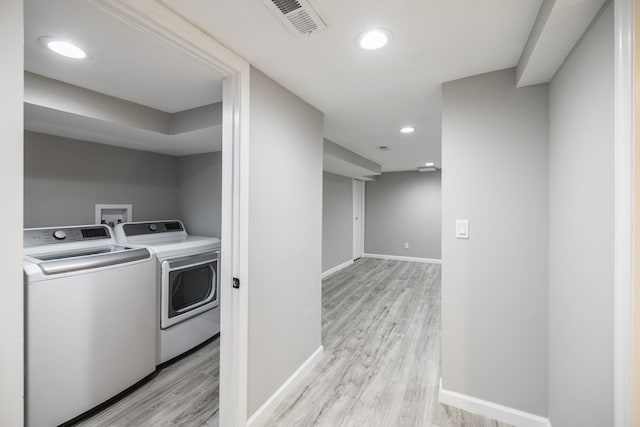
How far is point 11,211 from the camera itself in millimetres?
715

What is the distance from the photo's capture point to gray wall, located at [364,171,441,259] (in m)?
6.44

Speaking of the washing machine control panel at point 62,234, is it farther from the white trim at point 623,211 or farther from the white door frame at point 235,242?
the white trim at point 623,211

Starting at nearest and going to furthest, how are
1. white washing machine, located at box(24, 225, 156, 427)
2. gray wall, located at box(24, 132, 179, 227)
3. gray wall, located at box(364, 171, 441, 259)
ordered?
1. white washing machine, located at box(24, 225, 156, 427)
2. gray wall, located at box(24, 132, 179, 227)
3. gray wall, located at box(364, 171, 441, 259)

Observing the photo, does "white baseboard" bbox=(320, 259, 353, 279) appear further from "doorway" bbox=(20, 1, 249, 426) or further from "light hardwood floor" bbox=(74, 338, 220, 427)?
"doorway" bbox=(20, 1, 249, 426)

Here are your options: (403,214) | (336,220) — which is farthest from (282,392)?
(403,214)

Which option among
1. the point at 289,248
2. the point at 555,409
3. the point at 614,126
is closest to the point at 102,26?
the point at 289,248

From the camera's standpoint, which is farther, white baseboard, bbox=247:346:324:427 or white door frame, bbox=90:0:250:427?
white baseboard, bbox=247:346:324:427

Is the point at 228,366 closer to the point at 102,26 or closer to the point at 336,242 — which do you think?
the point at 102,26

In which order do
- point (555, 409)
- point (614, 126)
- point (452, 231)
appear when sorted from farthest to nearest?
1. point (452, 231)
2. point (555, 409)
3. point (614, 126)

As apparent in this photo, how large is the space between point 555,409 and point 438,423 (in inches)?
24.8

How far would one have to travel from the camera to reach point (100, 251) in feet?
6.95

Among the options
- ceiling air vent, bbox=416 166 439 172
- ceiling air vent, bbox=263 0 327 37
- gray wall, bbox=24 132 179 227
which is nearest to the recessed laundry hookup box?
gray wall, bbox=24 132 179 227

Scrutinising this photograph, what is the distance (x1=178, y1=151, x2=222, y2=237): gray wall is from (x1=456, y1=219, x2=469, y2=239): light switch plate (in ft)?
7.82

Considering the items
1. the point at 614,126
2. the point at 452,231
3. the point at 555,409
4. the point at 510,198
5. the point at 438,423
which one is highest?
the point at 614,126
